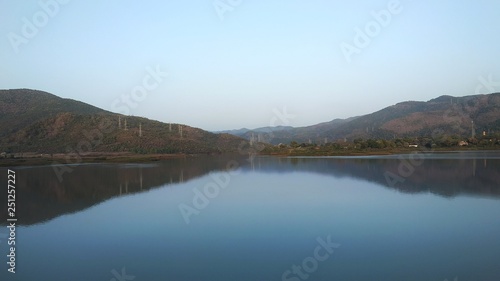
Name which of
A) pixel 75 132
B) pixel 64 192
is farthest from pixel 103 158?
pixel 64 192

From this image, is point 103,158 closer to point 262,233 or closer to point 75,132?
point 75,132

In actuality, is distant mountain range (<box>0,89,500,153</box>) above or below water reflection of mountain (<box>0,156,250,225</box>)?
above

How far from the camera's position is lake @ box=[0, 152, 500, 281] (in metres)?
9.47

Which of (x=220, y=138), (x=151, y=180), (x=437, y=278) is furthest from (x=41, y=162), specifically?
(x=220, y=138)

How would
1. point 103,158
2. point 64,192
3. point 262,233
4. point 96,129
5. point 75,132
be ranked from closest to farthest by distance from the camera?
point 262,233
point 64,192
point 103,158
point 75,132
point 96,129

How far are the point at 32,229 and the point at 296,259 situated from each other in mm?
10017

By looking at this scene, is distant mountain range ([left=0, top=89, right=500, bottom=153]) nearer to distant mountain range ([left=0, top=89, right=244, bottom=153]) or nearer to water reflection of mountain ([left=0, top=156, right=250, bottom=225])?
distant mountain range ([left=0, top=89, right=244, bottom=153])

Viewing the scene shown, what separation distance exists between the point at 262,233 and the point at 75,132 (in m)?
66.0

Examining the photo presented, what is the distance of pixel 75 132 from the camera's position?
2800 inches

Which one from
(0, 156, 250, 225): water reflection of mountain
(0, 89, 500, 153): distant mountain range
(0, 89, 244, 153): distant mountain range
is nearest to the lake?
(0, 156, 250, 225): water reflection of mountain

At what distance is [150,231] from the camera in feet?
46.1

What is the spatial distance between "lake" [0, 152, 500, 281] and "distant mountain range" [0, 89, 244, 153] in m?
48.6

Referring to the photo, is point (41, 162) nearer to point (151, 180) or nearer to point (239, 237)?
point (151, 180)

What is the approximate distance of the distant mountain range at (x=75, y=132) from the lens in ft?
226
